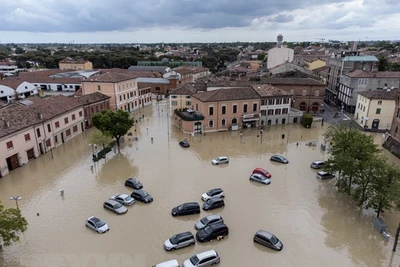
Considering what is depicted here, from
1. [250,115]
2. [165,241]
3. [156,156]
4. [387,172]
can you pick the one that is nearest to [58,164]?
[156,156]

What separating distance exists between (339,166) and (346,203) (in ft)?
12.4

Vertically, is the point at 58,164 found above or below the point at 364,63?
below

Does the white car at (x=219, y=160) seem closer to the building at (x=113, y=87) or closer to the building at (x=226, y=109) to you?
the building at (x=226, y=109)

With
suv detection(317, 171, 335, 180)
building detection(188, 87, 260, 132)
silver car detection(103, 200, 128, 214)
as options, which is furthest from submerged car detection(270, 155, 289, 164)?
silver car detection(103, 200, 128, 214)

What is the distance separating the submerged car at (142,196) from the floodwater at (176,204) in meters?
0.58

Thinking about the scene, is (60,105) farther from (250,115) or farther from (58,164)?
(250,115)

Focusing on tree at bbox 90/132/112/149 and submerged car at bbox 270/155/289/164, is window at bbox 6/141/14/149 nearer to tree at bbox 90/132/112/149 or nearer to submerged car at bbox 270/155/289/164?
tree at bbox 90/132/112/149

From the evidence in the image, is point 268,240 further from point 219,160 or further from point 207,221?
point 219,160

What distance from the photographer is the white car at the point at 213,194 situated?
26.1m

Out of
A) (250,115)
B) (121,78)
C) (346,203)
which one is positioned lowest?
(346,203)

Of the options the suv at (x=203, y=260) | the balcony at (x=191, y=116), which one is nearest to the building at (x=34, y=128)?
the balcony at (x=191, y=116)

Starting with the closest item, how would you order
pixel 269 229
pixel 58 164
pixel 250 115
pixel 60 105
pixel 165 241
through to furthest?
1. pixel 165 241
2. pixel 269 229
3. pixel 58 164
4. pixel 60 105
5. pixel 250 115

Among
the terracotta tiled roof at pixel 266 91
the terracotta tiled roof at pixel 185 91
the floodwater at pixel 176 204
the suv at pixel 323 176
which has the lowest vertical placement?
the floodwater at pixel 176 204

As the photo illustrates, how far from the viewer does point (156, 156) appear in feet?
120
